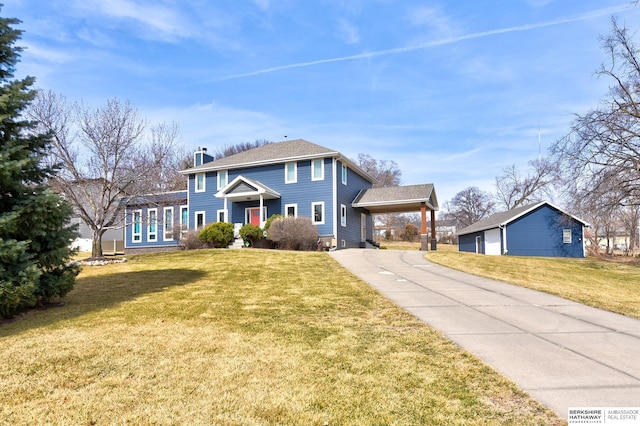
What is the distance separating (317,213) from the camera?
1032 inches

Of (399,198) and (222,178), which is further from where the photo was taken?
(222,178)

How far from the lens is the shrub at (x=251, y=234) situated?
944 inches

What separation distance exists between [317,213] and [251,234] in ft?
15.5

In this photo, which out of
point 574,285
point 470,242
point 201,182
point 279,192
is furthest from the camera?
point 470,242

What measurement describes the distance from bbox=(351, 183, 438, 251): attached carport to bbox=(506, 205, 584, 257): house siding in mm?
7131

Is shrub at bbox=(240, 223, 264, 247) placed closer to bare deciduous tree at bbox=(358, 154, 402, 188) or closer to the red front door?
the red front door

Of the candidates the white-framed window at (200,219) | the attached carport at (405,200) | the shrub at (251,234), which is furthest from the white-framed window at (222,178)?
the attached carport at (405,200)

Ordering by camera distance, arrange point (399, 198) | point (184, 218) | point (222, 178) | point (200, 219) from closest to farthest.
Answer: point (399, 198)
point (222, 178)
point (200, 219)
point (184, 218)

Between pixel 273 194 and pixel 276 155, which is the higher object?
pixel 276 155

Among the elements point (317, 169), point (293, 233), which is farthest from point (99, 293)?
point (317, 169)

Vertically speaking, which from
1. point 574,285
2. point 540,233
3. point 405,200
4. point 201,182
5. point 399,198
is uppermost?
point 201,182

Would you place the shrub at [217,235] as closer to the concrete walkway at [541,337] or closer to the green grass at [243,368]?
the concrete walkway at [541,337]

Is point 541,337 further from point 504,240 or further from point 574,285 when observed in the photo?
point 504,240

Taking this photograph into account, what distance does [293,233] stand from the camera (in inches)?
898
